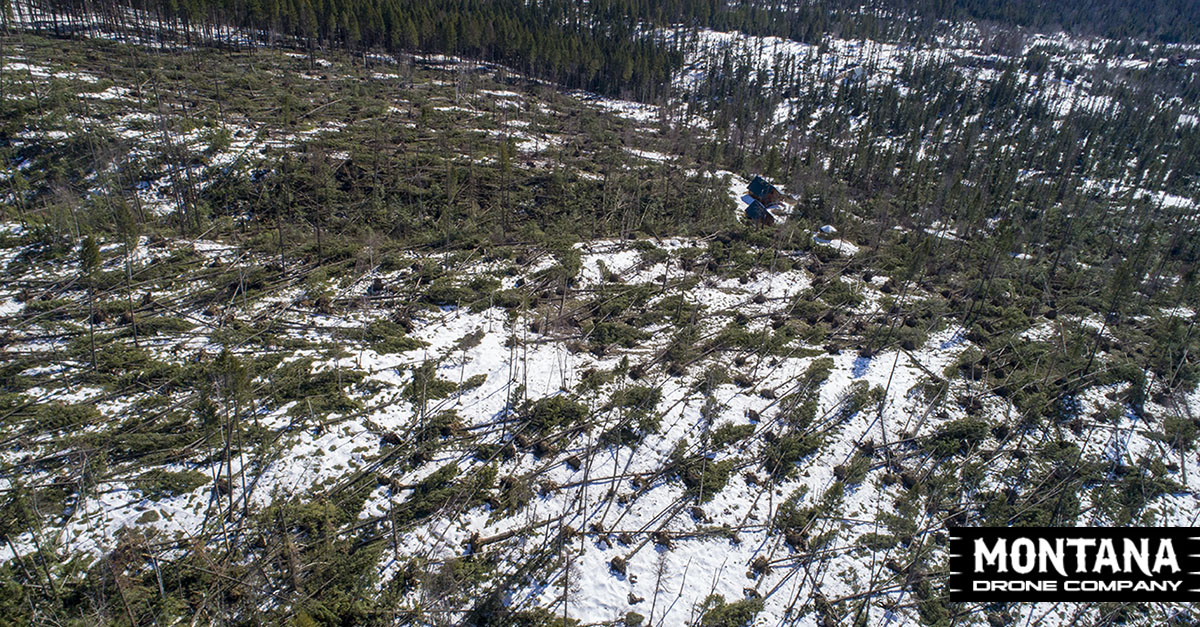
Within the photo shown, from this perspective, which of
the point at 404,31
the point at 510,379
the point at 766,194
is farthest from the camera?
the point at 404,31

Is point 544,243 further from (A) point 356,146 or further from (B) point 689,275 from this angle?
(A) point 356,146

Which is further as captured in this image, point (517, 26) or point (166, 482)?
point (517, 26)

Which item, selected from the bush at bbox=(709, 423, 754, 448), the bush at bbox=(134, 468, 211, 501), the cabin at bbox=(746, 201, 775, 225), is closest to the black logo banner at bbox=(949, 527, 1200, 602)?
the bush at bbox=(709, 423, 754, 448)

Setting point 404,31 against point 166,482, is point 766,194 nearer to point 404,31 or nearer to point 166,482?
point 166,482

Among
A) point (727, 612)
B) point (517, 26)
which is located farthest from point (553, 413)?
point (517, 26)

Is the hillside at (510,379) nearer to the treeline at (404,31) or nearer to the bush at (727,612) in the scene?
the bush at (727,612)

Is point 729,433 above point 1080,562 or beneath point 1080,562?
beneath

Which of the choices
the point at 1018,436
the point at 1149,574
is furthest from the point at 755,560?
the point at 1018,436

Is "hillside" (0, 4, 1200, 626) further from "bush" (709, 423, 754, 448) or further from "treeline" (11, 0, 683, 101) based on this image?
"treeline" (11, 0, 683, 101)
